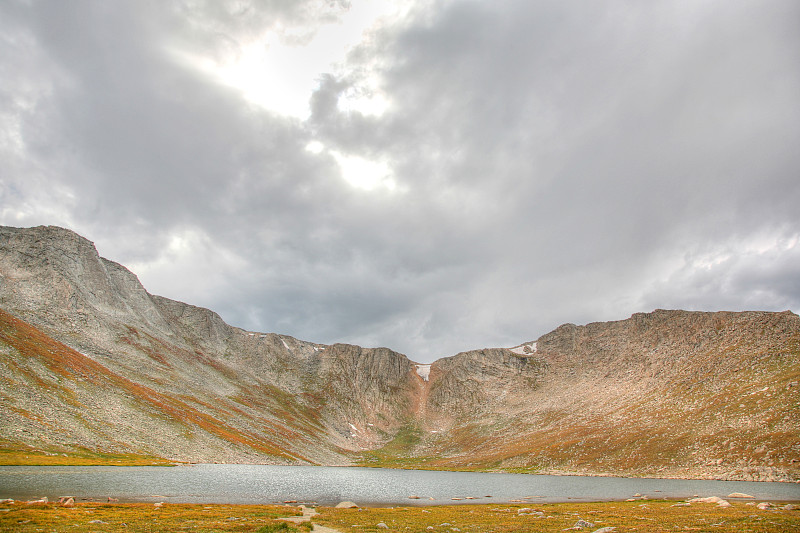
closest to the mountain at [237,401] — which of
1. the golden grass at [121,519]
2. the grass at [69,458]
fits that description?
the grass at [69,458]

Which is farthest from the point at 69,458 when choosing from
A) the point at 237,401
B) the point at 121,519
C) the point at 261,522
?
the point at 237,401

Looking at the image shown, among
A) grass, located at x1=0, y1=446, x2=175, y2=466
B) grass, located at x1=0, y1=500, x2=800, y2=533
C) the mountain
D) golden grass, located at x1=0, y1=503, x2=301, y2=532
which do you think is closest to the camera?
golden grass, located at x1=0, y1=503, x2=301, y2=532

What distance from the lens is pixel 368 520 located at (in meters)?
37.0

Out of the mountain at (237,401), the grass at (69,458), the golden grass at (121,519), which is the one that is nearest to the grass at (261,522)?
the golden grass at (121,519)

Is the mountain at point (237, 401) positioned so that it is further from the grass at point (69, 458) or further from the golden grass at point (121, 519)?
the golden grass at point (121, 519)

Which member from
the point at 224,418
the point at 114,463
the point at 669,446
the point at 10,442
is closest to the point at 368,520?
the point at 114,463

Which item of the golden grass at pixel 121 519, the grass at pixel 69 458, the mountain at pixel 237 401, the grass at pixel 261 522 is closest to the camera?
the golden grass at pixel 121 519

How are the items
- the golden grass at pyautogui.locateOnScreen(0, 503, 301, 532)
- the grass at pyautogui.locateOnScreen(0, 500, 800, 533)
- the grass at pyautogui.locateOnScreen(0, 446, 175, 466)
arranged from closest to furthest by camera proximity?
the golden grass at pyautogui.locateOnScreen(0, 503, 301, 532), the grass at pyautogui.locateOnScreen(0, 500, 800, 533), the grass at pyautogui.locateOnScreen(0, 446, 175, 466)

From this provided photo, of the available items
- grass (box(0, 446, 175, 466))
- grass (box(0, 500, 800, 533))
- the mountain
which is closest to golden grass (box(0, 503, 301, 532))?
grass (box(0, 500, 800, 533))

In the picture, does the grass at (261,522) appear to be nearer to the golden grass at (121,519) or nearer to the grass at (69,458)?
the golden grass at (121,519)

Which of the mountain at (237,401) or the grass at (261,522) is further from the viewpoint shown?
the mountain at (237,401)

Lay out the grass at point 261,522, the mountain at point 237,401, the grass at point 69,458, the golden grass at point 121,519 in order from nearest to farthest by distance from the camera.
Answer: the golden grass at point 121,519 < the grass at point 261,522 < the grass at point 69,458 < the mountain at point 237,401

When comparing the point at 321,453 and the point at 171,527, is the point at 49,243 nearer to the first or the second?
the point at 321,453

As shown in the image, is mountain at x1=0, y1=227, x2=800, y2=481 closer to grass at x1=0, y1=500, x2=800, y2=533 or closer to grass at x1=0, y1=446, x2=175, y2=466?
grass at x1=0, y1=446, x2=175, y2=466
